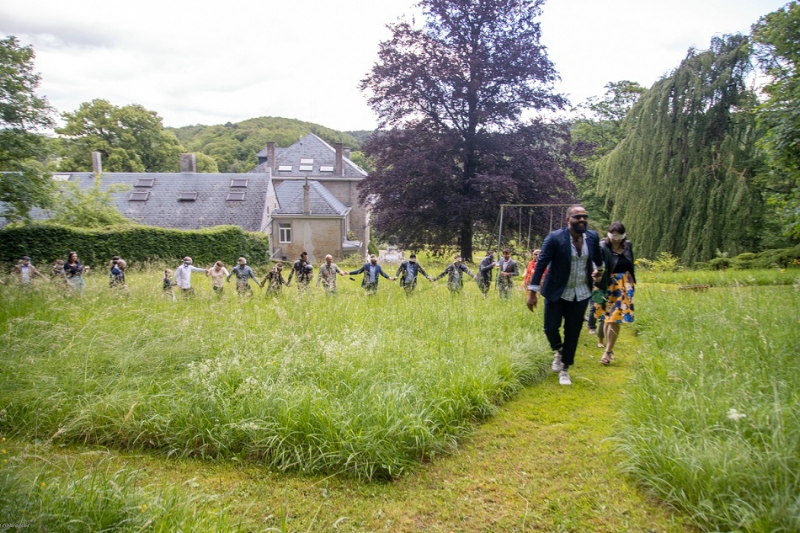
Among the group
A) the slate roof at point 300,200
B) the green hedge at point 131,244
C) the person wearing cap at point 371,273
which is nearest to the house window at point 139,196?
the slate roof at point 300,200

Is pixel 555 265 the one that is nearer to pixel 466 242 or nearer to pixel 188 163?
pixel 466 242

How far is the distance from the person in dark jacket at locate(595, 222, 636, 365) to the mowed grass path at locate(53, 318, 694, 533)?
215 cm

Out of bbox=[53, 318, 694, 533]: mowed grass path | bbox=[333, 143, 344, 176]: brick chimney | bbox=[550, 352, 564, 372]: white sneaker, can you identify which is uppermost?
bbox=[333, 143, 344, 176]: brick chimney

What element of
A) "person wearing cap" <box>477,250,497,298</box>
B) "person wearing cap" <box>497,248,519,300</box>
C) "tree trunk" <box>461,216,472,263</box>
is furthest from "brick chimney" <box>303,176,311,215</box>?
"person wearing cap" <box>497,248,519,300</box>

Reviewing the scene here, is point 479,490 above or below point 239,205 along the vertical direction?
below

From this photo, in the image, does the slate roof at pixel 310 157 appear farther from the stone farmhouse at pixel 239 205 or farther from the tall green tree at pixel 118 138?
the tall green tree at pixel 118 138

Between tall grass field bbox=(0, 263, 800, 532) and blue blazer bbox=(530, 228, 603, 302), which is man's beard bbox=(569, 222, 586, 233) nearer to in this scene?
blue blazer bbox=(530, 228, 603, 302)

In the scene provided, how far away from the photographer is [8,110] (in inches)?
472

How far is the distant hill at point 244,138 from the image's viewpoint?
295ft

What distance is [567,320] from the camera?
5.38 metres

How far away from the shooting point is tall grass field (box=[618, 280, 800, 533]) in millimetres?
2570

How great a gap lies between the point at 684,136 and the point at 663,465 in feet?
59.9

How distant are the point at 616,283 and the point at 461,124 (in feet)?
58.3

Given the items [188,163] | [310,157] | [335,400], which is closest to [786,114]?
[335,400]
